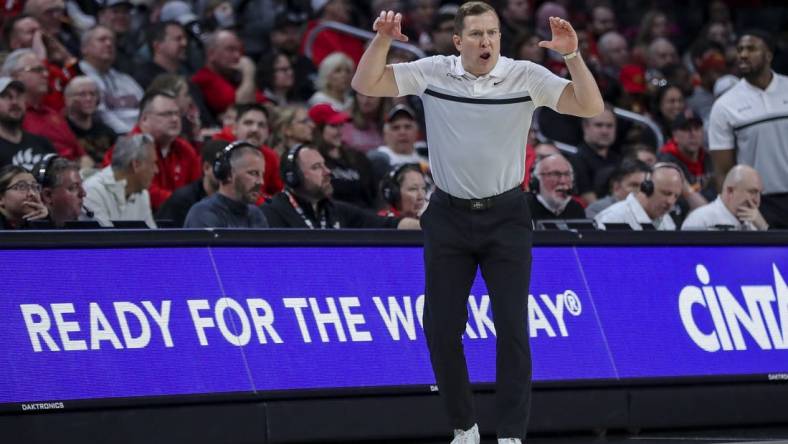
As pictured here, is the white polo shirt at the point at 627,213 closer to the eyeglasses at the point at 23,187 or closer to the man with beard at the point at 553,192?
the man with beard at the point at 553,192

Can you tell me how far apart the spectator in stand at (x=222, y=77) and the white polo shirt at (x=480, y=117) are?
7.27m

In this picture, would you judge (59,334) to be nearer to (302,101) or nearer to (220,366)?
(220,366)

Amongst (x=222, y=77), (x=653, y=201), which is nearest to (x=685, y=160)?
(x=653, y=201)

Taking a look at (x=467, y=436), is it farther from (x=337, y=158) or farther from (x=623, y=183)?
(x=337, y=158)

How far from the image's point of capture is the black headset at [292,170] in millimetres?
9859

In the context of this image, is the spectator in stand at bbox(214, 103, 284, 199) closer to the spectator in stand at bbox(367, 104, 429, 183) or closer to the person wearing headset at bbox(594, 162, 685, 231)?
the spectator in stand at bbox(367, 104, 429, 183)

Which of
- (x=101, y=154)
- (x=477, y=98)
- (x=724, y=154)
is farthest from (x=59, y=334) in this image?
(x=724, y=154)

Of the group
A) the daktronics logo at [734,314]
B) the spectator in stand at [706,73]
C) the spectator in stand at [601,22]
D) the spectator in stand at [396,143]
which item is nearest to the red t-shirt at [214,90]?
the spectator in stand at [396,143]

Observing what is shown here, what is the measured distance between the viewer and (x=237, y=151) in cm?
965

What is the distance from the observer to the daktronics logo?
8773mm

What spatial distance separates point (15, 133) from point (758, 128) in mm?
5719

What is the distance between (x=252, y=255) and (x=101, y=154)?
14.3ft

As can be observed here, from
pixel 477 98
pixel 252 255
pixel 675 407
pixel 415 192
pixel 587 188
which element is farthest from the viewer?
pixel 587 188

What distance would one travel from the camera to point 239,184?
9.55 m
